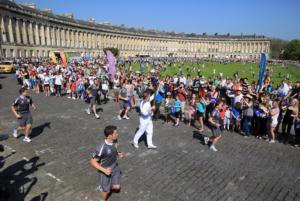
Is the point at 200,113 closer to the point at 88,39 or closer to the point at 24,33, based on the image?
the point at 24,33

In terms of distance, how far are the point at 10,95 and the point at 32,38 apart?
2441 inches

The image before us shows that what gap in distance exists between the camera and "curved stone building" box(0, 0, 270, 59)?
65625 mm

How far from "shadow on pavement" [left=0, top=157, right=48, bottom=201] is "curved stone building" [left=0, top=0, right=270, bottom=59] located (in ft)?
155

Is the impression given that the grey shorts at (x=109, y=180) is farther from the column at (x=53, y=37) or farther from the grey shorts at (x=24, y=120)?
the column at (x=53, y=37)

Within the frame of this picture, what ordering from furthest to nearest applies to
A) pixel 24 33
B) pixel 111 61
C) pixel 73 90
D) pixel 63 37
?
pixel 63 37 → pixel 24 33 → pixel 111 61 → pixel 73 90

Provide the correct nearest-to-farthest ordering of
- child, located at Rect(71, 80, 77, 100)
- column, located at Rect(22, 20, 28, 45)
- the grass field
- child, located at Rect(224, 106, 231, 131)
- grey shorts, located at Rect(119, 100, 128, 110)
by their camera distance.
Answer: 1. child, located at Rect(224, 106, 231, 131)
2. grey shorts, located at Rect(119, 100, 128, 110)
3. child, located at Rect(71, 80, 77, 100)
4. the grass field
5. column, located at Rect(22, 20, 28, 45)

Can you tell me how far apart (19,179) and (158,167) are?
3.78 m

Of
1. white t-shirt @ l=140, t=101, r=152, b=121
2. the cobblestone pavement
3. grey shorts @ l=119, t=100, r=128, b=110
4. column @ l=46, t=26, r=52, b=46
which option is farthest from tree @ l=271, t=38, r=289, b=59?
white t-shirt @ l=140, t=101, r=152, b=121

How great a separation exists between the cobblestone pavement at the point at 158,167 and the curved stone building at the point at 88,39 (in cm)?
4545

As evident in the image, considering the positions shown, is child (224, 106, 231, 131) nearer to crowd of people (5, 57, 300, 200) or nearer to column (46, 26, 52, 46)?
crowd of people (5, 57, 300, 200)

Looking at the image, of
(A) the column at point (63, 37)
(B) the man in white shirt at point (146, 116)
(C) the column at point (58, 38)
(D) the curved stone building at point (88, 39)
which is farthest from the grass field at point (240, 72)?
(A) the column at point (63, 37)

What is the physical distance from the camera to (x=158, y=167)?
735cm

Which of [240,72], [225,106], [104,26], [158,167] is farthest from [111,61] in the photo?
[104,26]

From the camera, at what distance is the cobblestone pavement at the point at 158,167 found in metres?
5.99
